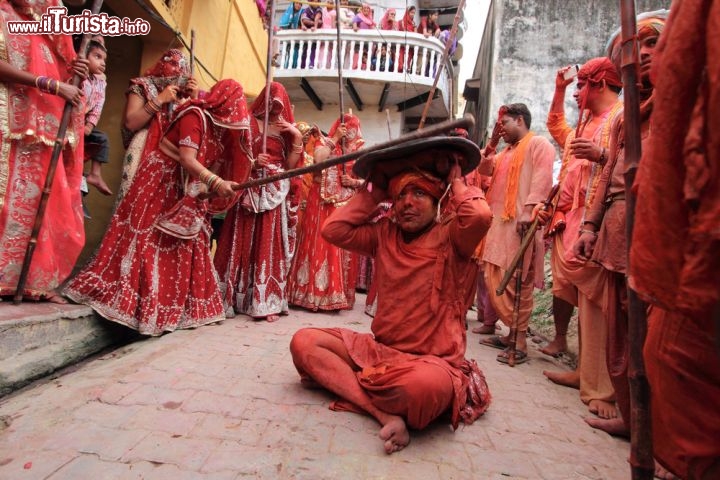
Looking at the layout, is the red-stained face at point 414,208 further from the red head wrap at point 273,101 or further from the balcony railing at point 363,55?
the balcony railing at point 363,55

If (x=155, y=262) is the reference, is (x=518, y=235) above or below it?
above

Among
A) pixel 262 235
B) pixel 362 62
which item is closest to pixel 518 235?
pixel 262 235

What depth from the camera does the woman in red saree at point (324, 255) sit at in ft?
16.5

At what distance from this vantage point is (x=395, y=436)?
1881 mm

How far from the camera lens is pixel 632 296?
139 centimetres

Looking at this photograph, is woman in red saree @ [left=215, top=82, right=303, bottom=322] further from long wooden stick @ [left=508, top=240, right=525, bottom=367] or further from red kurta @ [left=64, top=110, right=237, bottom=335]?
long wooden stick @ [left=508, top=240, right=525, bottom=367]

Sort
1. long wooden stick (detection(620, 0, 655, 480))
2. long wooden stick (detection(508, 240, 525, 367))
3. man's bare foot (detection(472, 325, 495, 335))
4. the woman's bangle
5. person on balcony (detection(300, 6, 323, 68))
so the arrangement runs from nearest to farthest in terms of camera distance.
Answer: long wooden stick (detection(620, 0, 655, 480)) → the woman's bangle → long wooden stick (detection(508, 240, 525, 367)) → man's bare foot (detection(472, 325, 495, 335)) → person on balcony (detection(300, 6, 323, 68))

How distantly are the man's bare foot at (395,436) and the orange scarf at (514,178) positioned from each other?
9.17ft

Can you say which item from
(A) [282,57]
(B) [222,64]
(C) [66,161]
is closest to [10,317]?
(C) [66,161]

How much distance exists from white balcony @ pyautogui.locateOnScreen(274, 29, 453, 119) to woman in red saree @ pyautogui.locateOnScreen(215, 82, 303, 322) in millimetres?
8830

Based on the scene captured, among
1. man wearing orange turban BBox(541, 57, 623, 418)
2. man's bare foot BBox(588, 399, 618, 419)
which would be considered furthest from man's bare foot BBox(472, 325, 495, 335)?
man's bare foot BBox(588, 399, 618, 419)

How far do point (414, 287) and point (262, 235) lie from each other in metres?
2.45

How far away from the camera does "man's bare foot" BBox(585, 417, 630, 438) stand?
7.56ft

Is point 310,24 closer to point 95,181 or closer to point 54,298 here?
point 95,181
